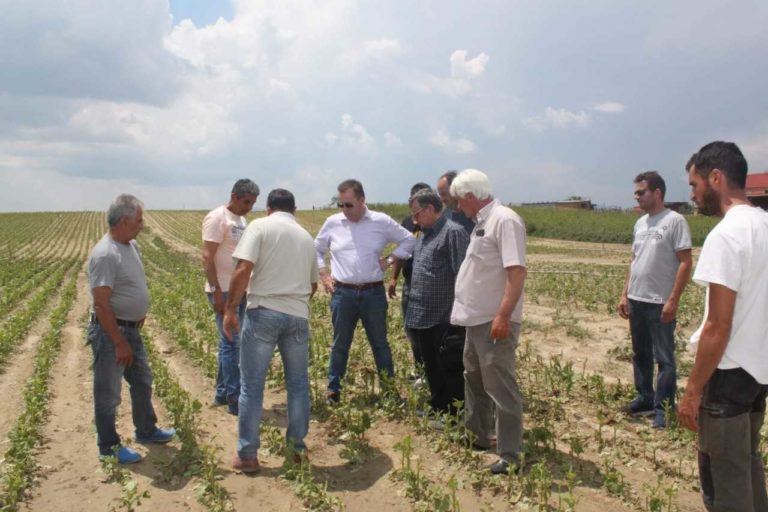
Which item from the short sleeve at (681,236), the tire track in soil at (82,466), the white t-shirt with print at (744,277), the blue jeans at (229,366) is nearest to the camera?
the white t-shirt with print at (744,277)

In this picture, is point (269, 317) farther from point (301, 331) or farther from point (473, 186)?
point (473, 186)

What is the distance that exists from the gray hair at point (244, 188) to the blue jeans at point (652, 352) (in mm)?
3363

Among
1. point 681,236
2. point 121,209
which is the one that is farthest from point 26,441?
point 681,236

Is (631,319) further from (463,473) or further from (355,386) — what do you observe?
(355,386)

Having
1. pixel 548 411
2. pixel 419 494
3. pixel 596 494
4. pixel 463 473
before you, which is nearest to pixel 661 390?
pixel 548 411

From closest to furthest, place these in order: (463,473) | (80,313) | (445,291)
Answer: (463,473), (445,291), (80,313)

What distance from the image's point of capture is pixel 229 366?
17.2 feet

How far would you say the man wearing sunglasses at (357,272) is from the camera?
5.09 meters

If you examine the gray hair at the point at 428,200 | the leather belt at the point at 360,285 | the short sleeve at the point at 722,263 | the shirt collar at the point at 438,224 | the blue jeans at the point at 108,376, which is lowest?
the blue jeans at the point at 108,376

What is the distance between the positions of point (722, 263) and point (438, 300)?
239cm

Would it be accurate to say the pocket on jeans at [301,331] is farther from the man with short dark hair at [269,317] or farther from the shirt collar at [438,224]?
the shirt collar at [438,224]

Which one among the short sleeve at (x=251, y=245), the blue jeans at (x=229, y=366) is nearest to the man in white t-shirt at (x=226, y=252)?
the blue jeans at (x=229, y=366)

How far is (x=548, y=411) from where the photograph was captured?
16.2 ft

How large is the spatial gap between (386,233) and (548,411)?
2.09m
